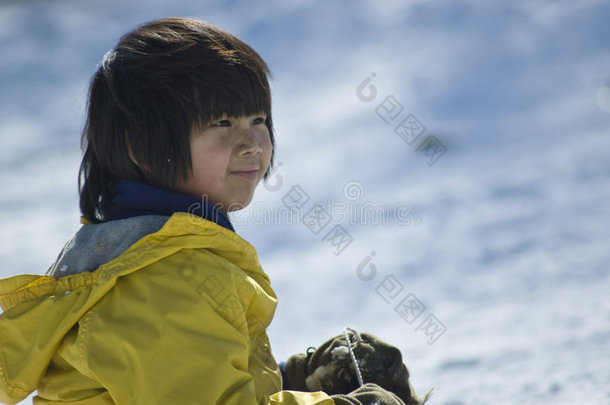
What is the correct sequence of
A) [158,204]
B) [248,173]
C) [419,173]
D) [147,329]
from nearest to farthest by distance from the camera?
[147,329] < [158,204] < [248,173] < [419,173]

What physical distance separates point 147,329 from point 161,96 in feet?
1.32

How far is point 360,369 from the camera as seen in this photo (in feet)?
4.48

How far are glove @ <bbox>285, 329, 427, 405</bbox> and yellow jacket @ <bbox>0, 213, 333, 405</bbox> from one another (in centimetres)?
29

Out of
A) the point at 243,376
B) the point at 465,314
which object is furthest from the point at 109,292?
the point at 465,314

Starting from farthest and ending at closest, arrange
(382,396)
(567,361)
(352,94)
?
(352,94) → (567,361) → (382,396)

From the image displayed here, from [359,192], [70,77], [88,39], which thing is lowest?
[359,192]

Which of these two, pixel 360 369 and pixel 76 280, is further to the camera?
pixel 360 369

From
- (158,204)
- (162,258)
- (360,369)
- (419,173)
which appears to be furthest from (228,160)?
(419,173)

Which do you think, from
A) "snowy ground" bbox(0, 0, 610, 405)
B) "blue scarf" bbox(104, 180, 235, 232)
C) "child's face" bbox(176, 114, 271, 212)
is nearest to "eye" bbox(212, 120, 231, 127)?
"child's face" bbox(176, 114, 271, 212)

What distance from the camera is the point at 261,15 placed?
5.54m

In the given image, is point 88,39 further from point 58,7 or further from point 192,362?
point 192,362

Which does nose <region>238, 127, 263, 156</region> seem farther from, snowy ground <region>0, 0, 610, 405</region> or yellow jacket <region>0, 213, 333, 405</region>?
snowy ground <region>0, 0, 610, 405</region>

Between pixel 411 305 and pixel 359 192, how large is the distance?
44.8 inches

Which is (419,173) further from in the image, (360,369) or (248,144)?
(248,144)
